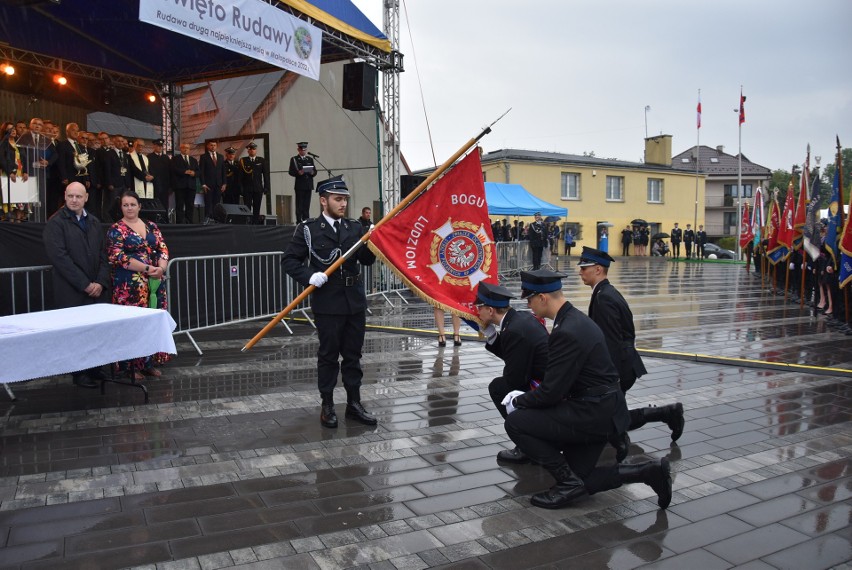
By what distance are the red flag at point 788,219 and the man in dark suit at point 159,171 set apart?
14.4m

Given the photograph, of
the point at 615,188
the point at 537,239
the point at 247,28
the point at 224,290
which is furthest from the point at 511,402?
the point at 615,188

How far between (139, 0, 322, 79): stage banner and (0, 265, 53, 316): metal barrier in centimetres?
430

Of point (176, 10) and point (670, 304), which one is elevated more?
point (176, 10)

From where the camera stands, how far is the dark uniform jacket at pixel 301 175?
1539 cm

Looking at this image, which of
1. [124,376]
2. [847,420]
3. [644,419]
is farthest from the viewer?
[124,376]

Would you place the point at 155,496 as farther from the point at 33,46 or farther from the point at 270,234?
the point at 33,46

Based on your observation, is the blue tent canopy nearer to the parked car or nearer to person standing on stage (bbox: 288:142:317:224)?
person standing on stage (bbox: 288:142:317:224)

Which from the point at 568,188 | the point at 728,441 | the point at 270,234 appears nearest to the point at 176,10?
the point at 270,234

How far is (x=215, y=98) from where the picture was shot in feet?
60.7

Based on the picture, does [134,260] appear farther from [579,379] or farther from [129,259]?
[579,379]

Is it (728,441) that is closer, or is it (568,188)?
(728,441)

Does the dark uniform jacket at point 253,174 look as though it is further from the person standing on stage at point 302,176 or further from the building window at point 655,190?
the building window at point 655,190

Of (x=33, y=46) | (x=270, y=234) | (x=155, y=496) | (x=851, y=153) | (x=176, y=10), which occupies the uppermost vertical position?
(x=851, y=153)

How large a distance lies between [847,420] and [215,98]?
56.1 feet
